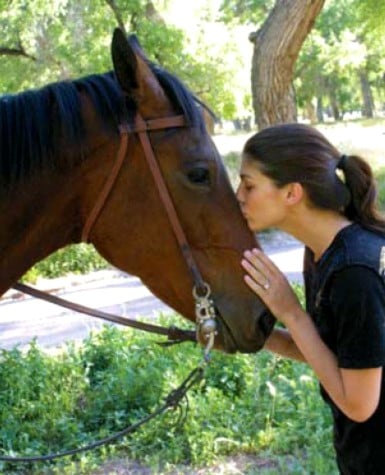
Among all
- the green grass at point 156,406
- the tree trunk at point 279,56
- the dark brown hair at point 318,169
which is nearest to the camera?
the dark brown hair at point 318,169

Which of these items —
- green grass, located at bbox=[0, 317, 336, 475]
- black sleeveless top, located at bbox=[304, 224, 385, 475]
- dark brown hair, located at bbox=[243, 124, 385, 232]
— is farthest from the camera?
green grass, located at bbox=[0, 317, 336, 475]

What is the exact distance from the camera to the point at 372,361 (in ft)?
6.07

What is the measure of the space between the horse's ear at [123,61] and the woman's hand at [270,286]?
60 centimetres

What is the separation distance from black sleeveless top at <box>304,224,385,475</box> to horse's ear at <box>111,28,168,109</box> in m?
0.68

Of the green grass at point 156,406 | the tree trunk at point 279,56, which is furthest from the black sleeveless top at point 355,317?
the tree trunk at point 279,56

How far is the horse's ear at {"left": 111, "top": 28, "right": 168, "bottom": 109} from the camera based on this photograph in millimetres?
1940

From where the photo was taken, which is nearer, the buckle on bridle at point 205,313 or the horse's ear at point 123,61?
the horse's ear at point 123,61

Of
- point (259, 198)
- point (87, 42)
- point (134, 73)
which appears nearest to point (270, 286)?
point (259, 198)

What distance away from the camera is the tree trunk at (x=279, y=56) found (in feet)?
23.0

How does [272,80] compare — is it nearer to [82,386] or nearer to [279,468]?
[82,386]

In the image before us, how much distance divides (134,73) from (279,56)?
535 centimetres

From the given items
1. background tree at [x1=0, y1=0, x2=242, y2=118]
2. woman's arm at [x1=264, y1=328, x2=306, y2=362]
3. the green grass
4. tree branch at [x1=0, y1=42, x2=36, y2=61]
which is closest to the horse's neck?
woman's arm at [x1=264, y1=328, x2=306, y2=362]

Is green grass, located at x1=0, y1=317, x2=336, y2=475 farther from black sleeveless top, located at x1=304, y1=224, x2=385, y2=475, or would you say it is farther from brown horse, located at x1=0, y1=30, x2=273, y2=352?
brown horse, located at x1=0, y1=30, x2=273, y2=352

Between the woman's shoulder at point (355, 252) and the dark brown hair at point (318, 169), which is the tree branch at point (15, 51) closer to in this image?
the dark brown hair at point (318, 169)
